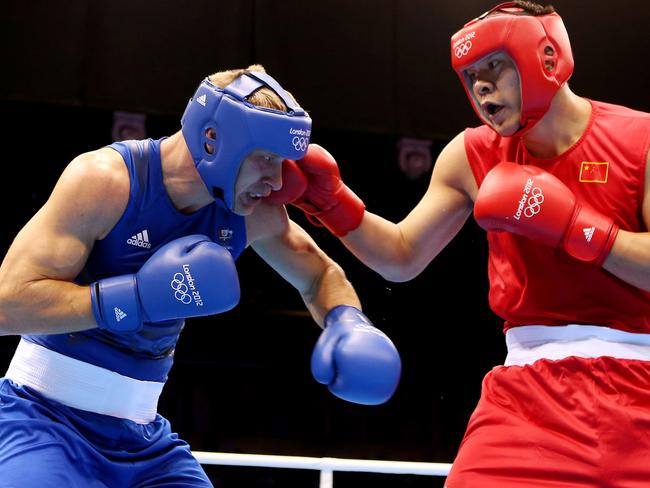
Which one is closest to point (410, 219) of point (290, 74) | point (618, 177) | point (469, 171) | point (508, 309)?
point (469, 171)

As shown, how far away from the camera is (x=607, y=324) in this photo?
2352 mm

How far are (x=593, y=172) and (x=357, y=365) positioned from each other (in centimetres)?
88

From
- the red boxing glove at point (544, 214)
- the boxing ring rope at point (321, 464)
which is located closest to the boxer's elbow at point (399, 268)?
the red boxing glove at point (544, 214)

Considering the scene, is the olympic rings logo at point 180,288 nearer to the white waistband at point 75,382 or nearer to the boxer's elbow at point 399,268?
the white waistband at point 75,382

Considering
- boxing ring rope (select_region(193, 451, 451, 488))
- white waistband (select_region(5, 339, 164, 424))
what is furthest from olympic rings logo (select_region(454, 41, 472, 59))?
boxing ring rope (select_region(193, 451, 451, 488))

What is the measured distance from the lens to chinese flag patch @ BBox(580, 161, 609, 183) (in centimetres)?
244

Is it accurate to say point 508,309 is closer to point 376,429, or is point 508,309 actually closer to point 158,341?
point 158,341

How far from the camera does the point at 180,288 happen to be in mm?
2264

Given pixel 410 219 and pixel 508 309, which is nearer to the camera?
pixel 508 309

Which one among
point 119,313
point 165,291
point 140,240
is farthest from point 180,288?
point 140,240

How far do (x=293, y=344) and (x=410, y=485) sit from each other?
162cm

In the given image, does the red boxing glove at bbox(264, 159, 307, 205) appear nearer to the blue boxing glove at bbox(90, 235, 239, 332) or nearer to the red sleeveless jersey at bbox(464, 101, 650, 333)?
the blue boxing glove at bbox(90, 235, 239, 332)

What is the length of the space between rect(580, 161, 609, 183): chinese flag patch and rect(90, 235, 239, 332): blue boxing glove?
105 centimetres

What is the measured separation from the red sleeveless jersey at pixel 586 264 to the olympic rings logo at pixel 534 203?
6.4 inches
